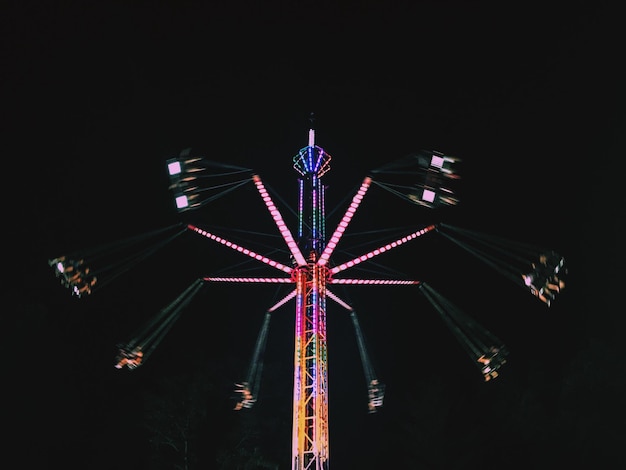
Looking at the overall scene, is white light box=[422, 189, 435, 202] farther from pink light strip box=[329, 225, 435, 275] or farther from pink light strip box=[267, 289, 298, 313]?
pink light strip box=[267, 289, 298, 313]

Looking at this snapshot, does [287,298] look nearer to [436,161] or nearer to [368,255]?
[368,255]

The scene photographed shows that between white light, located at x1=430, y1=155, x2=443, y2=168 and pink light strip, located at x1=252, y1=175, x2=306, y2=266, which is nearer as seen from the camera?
pink light strip, located at x1=252, y1=175, x2=306, y2=266

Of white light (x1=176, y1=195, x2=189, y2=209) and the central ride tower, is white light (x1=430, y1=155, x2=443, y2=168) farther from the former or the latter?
white light (x1=176, y1=195, x2=189, y2=209)

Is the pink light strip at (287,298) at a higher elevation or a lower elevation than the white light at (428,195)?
lower

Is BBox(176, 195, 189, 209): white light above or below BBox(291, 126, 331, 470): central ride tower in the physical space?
above

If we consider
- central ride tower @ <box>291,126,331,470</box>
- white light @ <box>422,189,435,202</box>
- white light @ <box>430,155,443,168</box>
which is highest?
white light @ <box>430,155,443,168</box>

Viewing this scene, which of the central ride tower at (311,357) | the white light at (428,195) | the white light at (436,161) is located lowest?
the central ride tower at (311,357)

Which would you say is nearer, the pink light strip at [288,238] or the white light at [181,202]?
the pink light strip at [288,238]

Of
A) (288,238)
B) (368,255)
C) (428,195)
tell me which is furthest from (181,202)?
(428,195)

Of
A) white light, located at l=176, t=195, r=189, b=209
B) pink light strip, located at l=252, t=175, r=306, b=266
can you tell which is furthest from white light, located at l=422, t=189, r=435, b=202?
white light, located at l=176, t=195, r=189, b=209

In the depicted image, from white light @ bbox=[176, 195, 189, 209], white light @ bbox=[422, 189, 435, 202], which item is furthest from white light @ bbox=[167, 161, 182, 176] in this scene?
white light @ bbox=[422, 189, 435, 202]

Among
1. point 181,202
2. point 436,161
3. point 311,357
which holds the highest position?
point 436,161

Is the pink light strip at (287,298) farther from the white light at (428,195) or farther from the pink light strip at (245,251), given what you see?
the white light at (428,195)

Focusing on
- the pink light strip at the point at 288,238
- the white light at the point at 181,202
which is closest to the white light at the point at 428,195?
the pink light strip at the point at 288,238
